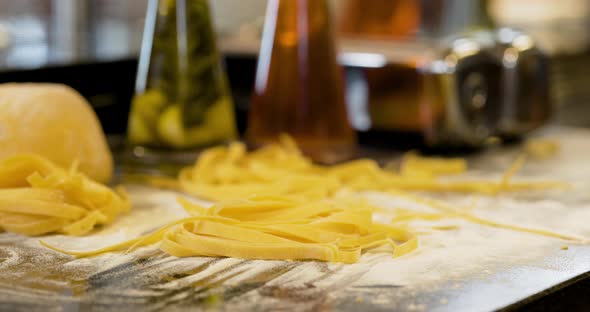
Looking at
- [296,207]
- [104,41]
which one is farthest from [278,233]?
[104,41]

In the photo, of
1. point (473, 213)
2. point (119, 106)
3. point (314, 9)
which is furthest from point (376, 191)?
point (119, 106)

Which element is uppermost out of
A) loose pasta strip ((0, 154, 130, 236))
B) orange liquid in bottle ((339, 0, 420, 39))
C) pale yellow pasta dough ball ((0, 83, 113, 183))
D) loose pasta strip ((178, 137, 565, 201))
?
orange liquid in bottle ((339, 0, 420, 39))

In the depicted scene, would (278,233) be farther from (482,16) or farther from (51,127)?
(482,16)

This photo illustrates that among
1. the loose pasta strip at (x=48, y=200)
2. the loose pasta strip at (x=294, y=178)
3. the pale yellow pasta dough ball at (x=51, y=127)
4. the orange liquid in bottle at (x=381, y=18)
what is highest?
the orange liquid in bottle at (x=381, y=18)

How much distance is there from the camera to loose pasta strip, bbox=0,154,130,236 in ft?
2.39

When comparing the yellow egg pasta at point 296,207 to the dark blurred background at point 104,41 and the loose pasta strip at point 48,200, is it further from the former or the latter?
the dark blurred background at point 104,41

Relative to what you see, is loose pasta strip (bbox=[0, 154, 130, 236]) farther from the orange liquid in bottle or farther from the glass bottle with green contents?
the orange liquid in bottle

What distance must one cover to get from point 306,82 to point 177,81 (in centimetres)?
16

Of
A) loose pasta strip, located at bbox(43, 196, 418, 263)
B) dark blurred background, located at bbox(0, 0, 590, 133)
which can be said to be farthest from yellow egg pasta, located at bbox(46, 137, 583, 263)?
dark blurred background, located at bbox(0, 0, 590, 133)

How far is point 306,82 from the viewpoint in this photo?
3.42 feet

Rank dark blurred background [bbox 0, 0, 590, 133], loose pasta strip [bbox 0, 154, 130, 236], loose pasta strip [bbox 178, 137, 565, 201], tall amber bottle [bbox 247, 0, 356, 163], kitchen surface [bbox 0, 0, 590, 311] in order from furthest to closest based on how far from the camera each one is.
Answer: dark blurred background [bbox 0, 0, 590, 133] → tall amber bottle [bbox 247, 0, 356, 163] → loose pasta strip [bbox 178, 137, 565, 201] → loose pasta strip [bbox 0, 154, 130, 236] → kitchen surface [bbox 0, 0, 590, 311]

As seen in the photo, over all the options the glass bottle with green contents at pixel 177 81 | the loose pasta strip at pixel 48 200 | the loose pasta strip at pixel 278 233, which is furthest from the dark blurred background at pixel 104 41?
the loose pasta strip at pixel 278 233

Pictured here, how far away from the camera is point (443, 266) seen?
66 centimetres

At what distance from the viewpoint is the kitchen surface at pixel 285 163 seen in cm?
62
